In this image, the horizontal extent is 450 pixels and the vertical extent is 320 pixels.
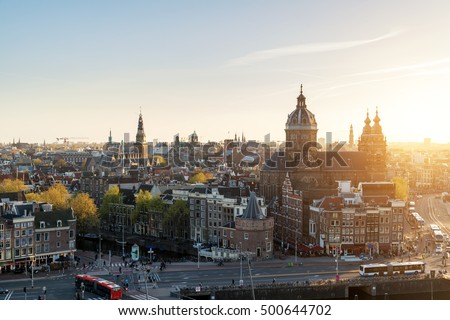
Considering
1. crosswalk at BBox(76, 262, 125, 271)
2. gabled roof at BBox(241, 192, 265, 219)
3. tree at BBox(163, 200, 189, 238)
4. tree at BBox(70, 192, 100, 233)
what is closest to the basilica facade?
tree at BBox(163, 200, 189, 238)

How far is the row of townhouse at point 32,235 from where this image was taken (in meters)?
34.1

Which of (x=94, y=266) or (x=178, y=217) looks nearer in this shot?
(x=94, y=266)

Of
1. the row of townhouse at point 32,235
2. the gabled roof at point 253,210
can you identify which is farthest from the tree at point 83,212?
the gabled roof at point 253,210

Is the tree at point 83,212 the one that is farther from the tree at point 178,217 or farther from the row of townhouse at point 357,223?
the row of townhouse at point 357,223

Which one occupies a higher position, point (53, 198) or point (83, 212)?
point (53, 198)

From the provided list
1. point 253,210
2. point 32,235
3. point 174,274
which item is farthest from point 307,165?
point 32,235

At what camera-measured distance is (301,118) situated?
4994cm

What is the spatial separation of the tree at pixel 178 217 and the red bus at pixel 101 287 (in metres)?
17.2

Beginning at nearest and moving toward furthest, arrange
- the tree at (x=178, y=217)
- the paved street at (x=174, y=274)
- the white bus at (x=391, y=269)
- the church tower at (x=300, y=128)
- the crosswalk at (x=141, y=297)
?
1. the crosswalk at (x=141, y=297)
2. the paved street at (x=174, y=274)
3. the white bus at (x=391, y=269)
4. the tree at (x=178, y=217)
5. the church tower at (x=300, y=128)

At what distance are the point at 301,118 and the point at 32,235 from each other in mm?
23443
